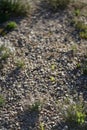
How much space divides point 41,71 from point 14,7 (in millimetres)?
2265

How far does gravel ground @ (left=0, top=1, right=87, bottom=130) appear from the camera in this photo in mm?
6473

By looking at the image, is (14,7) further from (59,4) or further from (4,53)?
(4,53)

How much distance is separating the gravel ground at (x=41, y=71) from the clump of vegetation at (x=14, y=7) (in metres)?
0.22

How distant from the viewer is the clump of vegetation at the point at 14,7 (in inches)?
353

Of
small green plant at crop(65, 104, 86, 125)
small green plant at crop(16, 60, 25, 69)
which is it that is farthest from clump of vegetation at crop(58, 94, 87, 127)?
small green plant at crop(16, 60, 25, 69)

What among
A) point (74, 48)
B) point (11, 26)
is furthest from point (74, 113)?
point (11, 26)

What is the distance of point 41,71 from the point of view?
24.4 ft

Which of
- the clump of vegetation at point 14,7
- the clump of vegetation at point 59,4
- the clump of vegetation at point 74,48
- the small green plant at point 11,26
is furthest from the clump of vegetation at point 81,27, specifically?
the small green plant at point 11,26

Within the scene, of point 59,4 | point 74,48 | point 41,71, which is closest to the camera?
point 41,71

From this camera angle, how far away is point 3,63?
296 inches

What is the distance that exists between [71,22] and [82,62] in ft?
5.00

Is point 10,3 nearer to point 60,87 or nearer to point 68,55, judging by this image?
point 68,55

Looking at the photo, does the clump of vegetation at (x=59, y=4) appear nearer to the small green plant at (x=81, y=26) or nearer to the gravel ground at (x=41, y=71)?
the gravel ground at (x=41, y=71)

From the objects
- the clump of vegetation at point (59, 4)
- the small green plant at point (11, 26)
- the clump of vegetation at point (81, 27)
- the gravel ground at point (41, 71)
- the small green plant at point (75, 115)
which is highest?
the clump of vegetation at point (59, 4)
